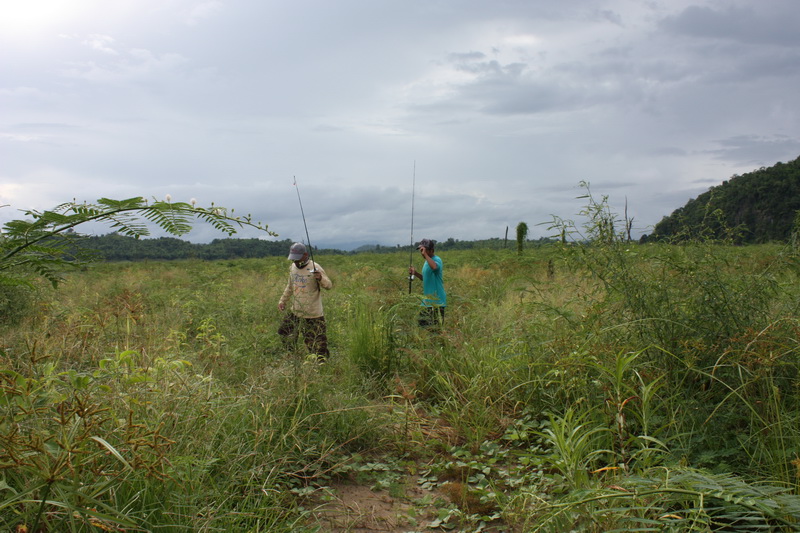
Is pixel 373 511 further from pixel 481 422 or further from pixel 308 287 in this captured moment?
pixel 308 287

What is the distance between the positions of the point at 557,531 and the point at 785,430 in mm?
1705

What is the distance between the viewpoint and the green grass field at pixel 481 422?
2166mm

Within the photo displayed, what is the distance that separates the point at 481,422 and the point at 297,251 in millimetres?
3898

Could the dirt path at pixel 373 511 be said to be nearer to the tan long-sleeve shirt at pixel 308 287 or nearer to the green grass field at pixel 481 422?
the green grass field at pixel 481 422

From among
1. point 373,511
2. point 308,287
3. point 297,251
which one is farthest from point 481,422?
point 297,251

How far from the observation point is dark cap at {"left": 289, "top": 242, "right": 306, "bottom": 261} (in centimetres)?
709

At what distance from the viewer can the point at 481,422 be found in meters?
4.23

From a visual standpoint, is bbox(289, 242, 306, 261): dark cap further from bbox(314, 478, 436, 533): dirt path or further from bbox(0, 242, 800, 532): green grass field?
bbox(314, 478, 436, 533): dirt path

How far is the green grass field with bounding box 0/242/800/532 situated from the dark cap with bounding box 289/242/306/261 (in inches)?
77.4

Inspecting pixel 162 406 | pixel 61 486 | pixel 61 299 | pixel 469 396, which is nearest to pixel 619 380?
pixel 469 396

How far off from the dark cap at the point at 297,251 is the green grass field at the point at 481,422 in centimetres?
196

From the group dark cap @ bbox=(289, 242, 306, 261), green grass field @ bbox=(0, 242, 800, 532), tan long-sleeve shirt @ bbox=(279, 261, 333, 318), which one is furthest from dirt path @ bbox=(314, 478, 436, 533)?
dark cap @ bbox=(289, 242, 306, 261)

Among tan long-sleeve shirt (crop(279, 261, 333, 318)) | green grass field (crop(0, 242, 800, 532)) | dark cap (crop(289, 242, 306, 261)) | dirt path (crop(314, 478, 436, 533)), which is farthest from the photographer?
dark cap (crop(289, 242, 306, 261))

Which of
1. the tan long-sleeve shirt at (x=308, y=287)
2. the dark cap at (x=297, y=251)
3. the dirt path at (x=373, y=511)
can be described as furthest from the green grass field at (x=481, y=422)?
the dark cap at (x=297, y=251)
